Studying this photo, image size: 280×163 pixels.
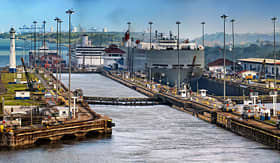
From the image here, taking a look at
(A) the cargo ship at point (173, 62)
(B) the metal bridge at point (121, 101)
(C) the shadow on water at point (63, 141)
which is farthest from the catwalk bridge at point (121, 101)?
(A) the cargo ship at point (173, 62)

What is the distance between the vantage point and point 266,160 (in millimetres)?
50625

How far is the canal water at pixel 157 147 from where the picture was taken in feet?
169

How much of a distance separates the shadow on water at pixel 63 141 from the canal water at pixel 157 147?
3.9 inches

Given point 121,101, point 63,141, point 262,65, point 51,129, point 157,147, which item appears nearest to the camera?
point 157,147

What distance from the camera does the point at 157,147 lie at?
57.0 meters

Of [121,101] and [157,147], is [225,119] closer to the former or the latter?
[157,147]

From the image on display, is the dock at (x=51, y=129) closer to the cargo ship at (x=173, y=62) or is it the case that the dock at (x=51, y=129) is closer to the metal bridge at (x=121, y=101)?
the metal bridge at (x=121, y=101)

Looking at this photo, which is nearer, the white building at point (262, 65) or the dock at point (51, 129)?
the dock at point (51, 129)

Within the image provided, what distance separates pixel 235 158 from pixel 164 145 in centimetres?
876

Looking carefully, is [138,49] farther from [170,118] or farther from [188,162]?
[188,162]

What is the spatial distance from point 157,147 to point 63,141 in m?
9.82

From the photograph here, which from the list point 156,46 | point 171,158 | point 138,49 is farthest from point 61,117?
point 138,49

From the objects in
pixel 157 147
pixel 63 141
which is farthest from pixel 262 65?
pixel 63 141

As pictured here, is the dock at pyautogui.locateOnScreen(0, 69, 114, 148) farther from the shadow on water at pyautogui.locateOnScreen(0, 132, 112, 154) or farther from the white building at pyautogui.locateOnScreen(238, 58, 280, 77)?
the white building at pyautogui.locateOnScreen(238, 58, 280, 77)
